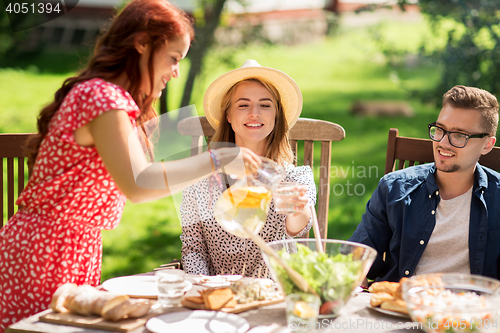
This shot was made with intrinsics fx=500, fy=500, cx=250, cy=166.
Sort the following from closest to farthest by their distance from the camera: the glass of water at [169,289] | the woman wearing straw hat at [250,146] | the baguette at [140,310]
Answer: the baguette at [140,310] → the glass of water at [169,289] → the woman wearing straw hat at [250,146]

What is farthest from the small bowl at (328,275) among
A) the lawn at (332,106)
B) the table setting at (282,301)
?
the lawn at (332,106)

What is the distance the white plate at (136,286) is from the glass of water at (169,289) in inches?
2.4

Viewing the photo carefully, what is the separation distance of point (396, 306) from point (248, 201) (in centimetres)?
55

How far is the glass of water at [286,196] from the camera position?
1.64 m

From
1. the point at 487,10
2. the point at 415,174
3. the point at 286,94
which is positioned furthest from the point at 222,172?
the point at 487,10

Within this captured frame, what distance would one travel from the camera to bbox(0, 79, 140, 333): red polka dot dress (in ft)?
5.33

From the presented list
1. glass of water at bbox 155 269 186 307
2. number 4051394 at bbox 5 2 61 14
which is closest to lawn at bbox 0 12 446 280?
number 4051394 at bbox 5 2 61 14

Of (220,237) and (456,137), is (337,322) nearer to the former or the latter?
(220,237)

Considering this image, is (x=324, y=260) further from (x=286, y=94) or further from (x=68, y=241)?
(x=286, y=94)

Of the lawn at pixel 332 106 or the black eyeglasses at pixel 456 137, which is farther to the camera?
the lawn at pixel 332 106

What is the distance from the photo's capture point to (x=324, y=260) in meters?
1.48

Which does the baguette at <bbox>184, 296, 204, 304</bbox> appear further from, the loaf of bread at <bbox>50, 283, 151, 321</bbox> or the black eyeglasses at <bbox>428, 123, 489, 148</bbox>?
the black eyeglasses at <bbox>428, 123, 489, 148</bbox>

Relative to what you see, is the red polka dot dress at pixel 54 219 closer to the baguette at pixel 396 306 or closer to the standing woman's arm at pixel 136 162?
the standing woman's arm at pixel 136 162

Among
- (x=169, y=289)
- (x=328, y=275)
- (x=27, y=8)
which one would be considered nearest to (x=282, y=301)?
(x=328, y=275)
